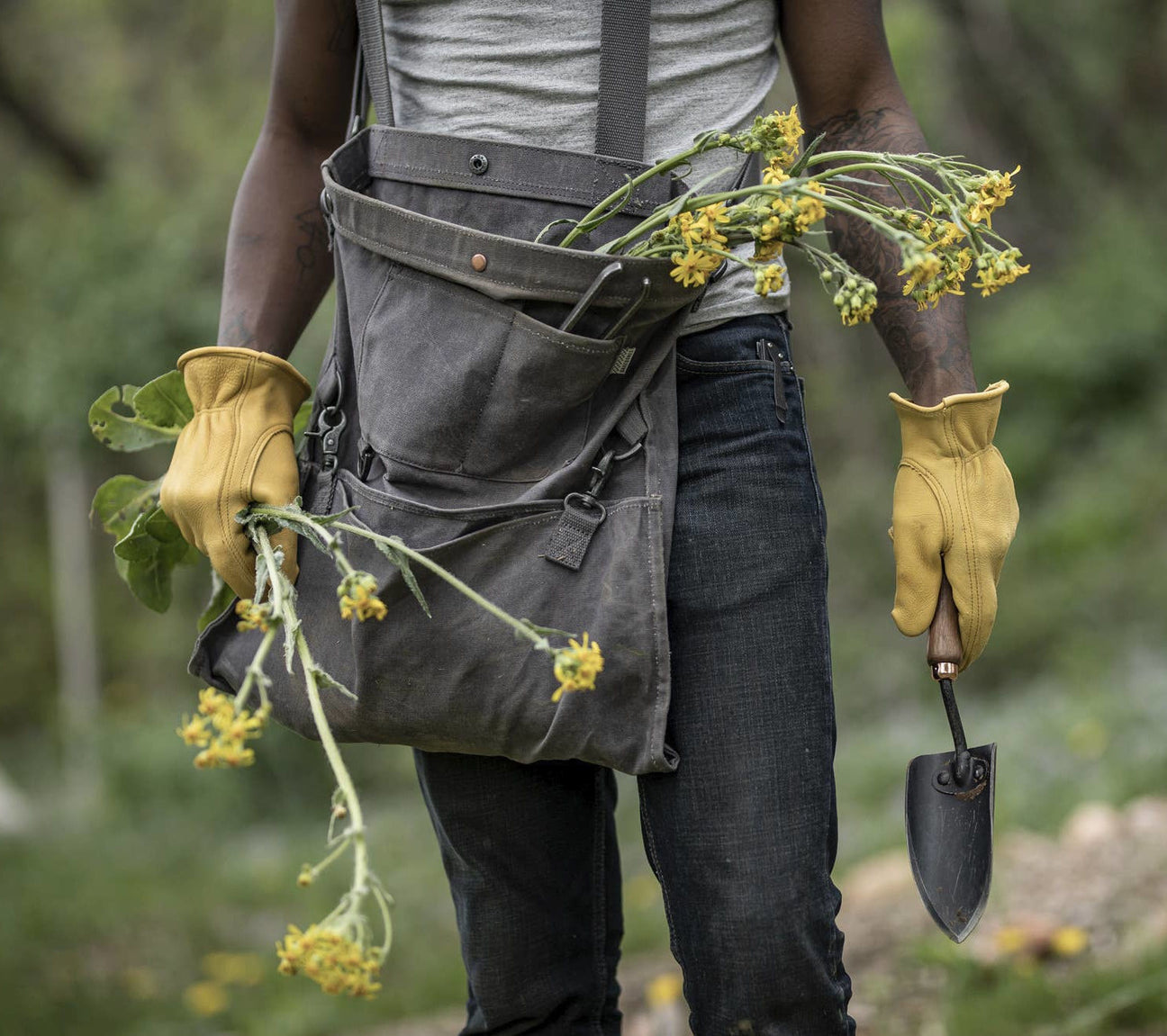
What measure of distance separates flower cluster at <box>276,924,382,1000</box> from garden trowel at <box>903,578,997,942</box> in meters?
0.77

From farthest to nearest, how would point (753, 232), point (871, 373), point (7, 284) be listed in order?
point (871, 373) < point (7, 284) < point (753, 232)

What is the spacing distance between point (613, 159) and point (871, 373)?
27.1 ft

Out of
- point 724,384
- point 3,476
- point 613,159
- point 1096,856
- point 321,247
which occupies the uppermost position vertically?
point 613,159

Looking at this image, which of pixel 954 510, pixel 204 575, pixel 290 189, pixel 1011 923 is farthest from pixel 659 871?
pixel 204 575

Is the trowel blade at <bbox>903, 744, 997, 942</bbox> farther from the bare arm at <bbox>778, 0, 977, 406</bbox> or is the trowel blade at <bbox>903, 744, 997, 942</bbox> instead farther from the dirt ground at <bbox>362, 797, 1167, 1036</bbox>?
the dirt ground at <bbox>362, 797, 1167, 1036</bbox>


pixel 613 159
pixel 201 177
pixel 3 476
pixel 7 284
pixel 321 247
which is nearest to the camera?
pixel 613 159

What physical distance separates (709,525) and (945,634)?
0.35 meters

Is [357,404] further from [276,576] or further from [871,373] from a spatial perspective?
[871,373]

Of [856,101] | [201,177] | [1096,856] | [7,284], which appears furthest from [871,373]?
[856,101]

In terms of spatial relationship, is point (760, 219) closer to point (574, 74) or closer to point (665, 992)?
point (574, 74)

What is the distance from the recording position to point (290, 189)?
1898 mm

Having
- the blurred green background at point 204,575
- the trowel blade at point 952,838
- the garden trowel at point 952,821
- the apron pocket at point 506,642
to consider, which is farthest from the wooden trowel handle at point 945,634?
the blurred green background at point 204,575

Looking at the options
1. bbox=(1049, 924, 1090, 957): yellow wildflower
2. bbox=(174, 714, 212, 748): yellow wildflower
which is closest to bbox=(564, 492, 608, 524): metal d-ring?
bbox=(174, 714, 212, 748): yellow wildflower

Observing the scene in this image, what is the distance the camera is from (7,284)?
8.59m
